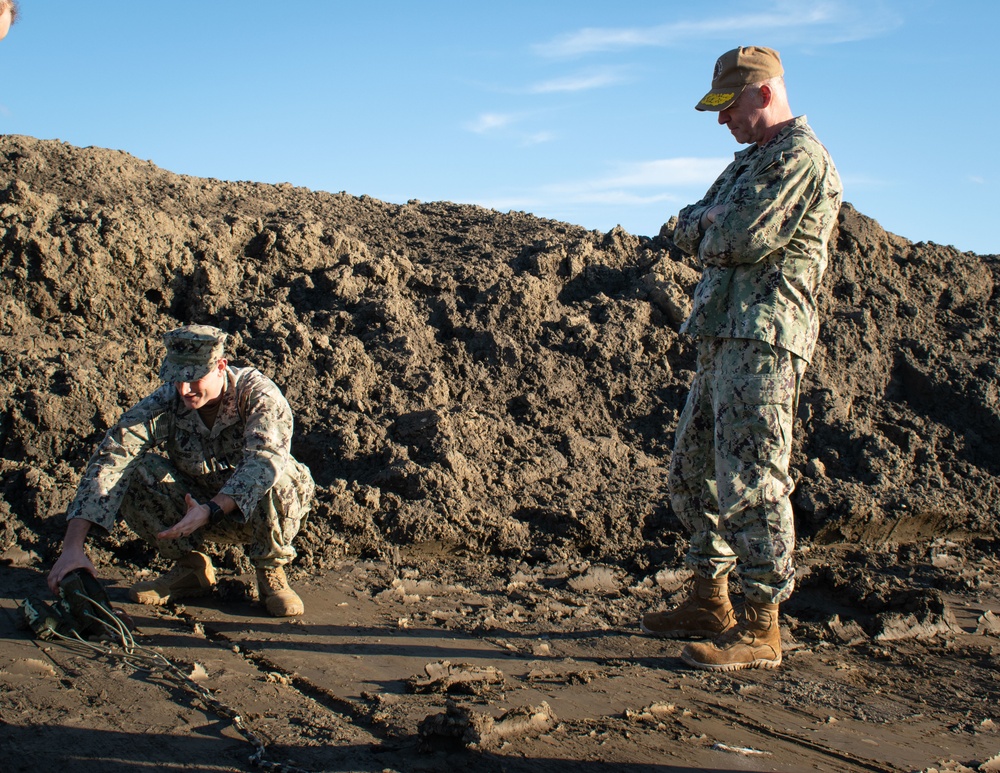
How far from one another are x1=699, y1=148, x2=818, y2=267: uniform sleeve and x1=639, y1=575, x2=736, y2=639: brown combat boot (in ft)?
4.06

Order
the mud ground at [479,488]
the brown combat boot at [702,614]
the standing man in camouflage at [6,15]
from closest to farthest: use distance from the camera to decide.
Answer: the standing man in camouflage at [6,15] → the mud ground at [479,488] → the brown combat boot at [702,614]

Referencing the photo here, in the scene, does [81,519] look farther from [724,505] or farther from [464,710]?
[724,505]

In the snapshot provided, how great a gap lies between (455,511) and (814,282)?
209 cm

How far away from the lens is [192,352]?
10.8 ft

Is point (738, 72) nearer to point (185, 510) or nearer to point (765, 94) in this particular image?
point (765, 94)

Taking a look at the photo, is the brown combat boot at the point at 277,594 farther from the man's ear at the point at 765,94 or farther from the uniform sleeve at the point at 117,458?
the man's ear at the point at 765,94

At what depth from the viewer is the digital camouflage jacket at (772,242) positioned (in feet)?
9.81

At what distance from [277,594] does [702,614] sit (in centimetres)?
163

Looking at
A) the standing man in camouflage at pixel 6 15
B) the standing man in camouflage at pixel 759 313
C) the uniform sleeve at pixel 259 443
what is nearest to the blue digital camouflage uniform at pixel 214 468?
the uniform sleeve at pixel 259 443

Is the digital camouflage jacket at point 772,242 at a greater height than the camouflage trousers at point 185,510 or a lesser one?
greater

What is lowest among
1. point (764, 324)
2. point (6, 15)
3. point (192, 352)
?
point (192, 352)

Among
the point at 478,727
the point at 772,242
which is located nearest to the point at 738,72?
the point at 772,242

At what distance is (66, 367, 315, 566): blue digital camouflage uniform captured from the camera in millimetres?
3289

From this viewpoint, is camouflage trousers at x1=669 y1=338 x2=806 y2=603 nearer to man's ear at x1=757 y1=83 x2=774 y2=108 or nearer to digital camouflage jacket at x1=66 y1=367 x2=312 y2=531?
man's ear at x1=757 y1=83 x2=774 y2=108
